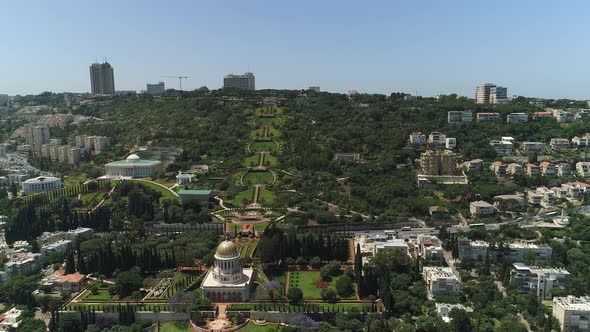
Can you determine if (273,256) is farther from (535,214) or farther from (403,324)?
(535,214)

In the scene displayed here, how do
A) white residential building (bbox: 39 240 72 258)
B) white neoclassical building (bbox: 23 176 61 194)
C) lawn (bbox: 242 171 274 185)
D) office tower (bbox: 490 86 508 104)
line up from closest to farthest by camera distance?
white residential building (bbox: 39 240 72 258), lawn (bbox: 242 171 274 185), white neoclassical building (bbox: 23 176 61 194), office tower (bbox: 490 86 508 104)

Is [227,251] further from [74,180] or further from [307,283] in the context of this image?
[74,180]

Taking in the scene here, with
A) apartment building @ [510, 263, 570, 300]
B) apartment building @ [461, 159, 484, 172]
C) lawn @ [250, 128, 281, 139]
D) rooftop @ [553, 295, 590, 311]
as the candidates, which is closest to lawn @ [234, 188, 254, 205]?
lawn @ [250, 128, 281, 139]

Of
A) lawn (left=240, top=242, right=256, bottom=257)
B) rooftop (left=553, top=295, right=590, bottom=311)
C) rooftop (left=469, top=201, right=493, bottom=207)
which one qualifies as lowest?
rooftop (left=553, top=295, right=590, bottom=311)

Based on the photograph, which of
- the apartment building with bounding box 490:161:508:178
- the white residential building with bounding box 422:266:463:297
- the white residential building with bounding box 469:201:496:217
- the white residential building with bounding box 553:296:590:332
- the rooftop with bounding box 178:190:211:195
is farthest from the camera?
the apartment building with bounding box 490:161:508:178

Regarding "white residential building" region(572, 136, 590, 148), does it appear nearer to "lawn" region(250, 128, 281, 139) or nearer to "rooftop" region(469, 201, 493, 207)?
"rooftop" region(469, 201, 493, 207)

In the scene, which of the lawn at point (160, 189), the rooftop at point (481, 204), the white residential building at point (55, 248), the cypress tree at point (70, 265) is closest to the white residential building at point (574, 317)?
the rooftop at point (481, 204)

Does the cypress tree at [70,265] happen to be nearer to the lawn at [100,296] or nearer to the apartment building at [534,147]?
the lawn at [100,296]

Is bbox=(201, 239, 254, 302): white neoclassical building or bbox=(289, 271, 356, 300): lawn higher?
bbox=(201, 239, 254, 302): white neoclassical building
